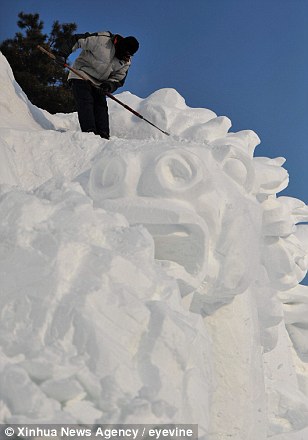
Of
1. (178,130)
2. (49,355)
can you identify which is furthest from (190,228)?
(178,130)

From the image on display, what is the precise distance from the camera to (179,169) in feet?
9.11

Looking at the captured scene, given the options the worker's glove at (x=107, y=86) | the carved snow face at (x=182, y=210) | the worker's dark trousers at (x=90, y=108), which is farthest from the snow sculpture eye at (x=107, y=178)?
the worker's glove at (x=107, y=86)

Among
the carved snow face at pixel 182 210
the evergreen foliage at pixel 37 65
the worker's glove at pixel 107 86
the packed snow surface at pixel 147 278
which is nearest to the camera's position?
the packed snow surface at pixel 147 278

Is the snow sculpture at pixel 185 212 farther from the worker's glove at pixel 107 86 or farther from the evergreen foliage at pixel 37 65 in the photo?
the evergreen foliage at pixel 37 65

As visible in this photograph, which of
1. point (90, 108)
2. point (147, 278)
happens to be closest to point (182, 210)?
point (147, 278)

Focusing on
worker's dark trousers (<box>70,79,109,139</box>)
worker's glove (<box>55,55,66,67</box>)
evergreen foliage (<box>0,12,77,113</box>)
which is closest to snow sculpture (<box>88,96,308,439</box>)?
worker's dark trousers (<box>70,79,109,139</box>)

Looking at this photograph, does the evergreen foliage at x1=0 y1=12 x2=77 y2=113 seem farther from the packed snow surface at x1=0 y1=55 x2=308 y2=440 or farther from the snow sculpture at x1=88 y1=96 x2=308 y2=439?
the snow sculpture at x1=88 y1=96 x2=308 y2=439

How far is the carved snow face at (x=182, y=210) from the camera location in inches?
103

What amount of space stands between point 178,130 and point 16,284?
8.77 ft

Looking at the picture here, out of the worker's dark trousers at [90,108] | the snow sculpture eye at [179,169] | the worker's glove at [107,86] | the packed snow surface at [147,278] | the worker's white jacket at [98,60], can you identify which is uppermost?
the worker's white jacket at [98,60]

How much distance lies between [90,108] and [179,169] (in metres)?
1.54

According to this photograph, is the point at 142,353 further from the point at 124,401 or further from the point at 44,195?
the point at 44,195

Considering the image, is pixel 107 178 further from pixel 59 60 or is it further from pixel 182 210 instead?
pixel 59 60

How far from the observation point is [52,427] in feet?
5.31
